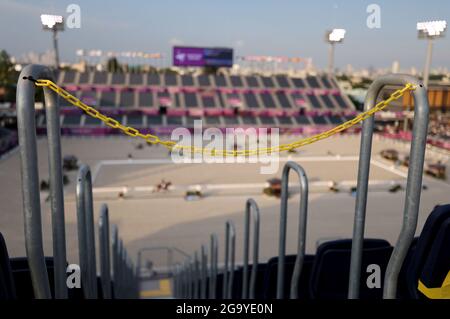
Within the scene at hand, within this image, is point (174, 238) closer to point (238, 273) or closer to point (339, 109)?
point (238, 273)

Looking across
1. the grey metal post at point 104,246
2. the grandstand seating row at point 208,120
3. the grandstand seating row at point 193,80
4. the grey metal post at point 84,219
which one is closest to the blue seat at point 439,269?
the grey metal post at point 84,219

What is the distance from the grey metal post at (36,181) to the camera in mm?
2244

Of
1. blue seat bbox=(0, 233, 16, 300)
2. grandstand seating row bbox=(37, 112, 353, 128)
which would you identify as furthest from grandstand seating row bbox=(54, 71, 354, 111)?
blue seat bbox=(0, 233, 16, 300)

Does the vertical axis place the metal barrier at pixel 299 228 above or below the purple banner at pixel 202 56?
below

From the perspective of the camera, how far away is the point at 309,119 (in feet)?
149

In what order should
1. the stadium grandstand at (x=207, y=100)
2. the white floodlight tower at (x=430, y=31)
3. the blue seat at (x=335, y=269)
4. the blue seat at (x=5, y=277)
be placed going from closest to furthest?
the blue seat at (x=5, y=277) < the blue seat at (x=335, y=269) < the white floodlight tower at (x=430, y=31) < the stadium grandstand at (x=207, y=100)

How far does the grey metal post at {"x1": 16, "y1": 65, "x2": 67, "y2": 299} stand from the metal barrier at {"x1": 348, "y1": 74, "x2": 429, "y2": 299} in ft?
7.15

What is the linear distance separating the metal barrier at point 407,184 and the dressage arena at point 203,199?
16.1 feet

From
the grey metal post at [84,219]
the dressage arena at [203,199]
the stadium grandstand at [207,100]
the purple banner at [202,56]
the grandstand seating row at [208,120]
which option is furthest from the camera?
the purple banner at [202,56]

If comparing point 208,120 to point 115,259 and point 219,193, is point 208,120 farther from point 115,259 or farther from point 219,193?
point 115,259

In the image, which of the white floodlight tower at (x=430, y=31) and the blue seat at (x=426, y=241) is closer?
the blue seat at (x=426, y=241)

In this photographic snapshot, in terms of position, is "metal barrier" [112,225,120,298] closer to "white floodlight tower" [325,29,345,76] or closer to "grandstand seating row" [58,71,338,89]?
"grandstand seating row" [58,71,338,89]

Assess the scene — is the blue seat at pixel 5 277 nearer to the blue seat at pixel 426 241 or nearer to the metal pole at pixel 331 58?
the blue seat at pixel 426 241

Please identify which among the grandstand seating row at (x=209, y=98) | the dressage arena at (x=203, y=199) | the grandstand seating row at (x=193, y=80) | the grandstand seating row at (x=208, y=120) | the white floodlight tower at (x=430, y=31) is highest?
the white floodlight tower at (x=430, y=31)
